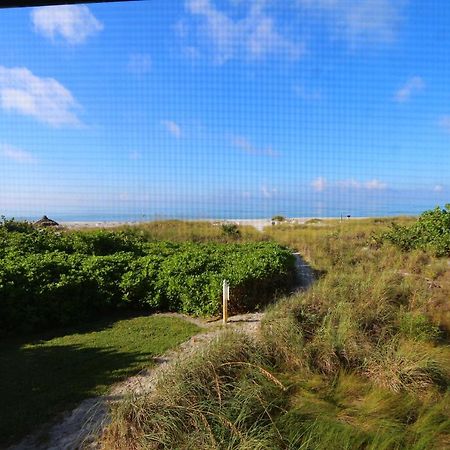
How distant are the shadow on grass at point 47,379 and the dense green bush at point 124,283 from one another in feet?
2.59

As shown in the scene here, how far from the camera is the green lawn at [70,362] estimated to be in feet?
9.73

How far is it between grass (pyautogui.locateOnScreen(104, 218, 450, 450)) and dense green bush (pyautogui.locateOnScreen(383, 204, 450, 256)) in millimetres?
3390

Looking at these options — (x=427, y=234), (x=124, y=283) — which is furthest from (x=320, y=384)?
(x=427, y=234)

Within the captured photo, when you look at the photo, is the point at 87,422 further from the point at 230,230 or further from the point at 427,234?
the point at 427,234

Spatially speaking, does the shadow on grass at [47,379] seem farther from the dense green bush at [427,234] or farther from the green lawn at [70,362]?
the dense green bush at [427,234]

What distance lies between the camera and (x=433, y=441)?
2.30 metres

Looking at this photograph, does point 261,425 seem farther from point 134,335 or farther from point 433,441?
point 134,335

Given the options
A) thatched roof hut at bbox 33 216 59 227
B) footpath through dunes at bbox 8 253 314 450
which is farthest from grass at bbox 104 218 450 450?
thatched roof hut at bbox 33 216 59 227

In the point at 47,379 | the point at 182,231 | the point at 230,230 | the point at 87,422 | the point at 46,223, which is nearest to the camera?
→ the point at 87,422

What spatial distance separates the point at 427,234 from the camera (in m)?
8.20

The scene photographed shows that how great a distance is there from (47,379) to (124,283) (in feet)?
7.25

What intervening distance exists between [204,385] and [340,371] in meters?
1.19

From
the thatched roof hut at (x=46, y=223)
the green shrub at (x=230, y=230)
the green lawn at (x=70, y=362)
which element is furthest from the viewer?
the thatched roof hut at (x=46, y=223)

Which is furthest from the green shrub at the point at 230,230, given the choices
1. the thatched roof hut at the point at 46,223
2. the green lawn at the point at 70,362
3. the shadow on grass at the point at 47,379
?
the shadow on grass at the point at 47,379
